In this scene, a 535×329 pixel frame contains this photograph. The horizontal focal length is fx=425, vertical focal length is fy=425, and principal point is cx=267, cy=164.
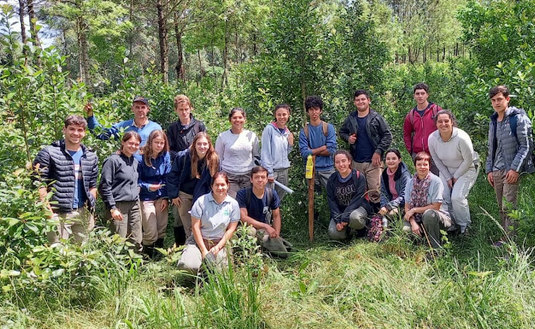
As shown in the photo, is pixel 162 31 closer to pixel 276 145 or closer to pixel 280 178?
pixel 276 145

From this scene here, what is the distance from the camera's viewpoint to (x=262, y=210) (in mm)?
5031

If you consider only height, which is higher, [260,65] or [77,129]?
[260,65]

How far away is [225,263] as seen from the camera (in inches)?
165

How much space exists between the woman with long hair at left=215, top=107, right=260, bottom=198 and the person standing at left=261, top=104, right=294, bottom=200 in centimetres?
18

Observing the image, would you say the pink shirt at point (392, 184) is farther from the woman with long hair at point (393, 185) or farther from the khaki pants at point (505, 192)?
the khaki pants at point (505, 192)

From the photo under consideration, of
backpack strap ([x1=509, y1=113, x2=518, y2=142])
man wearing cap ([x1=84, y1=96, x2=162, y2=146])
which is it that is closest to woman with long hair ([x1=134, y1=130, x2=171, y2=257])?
man wearing cap ([x1=84, y1=96, x2=162, y2=146])

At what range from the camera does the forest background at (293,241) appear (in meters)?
3.24

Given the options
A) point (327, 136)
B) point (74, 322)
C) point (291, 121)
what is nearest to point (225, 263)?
point (74, 322)

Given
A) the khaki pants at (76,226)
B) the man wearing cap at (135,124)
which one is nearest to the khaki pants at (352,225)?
the man wearing cap at (135,124)

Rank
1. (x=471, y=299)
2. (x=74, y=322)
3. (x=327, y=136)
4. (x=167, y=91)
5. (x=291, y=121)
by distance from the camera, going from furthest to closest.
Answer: (x=167, y=91)
(x=291, y=121)
(x=327, y=136)
(x=74, y=322)
(x=471, y=299)

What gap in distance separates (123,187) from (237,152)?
140 cm

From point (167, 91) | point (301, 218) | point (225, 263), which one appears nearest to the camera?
point (225, 263)

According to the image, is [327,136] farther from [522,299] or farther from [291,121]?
[522,299]

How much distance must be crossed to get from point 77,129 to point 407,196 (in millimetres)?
3723
